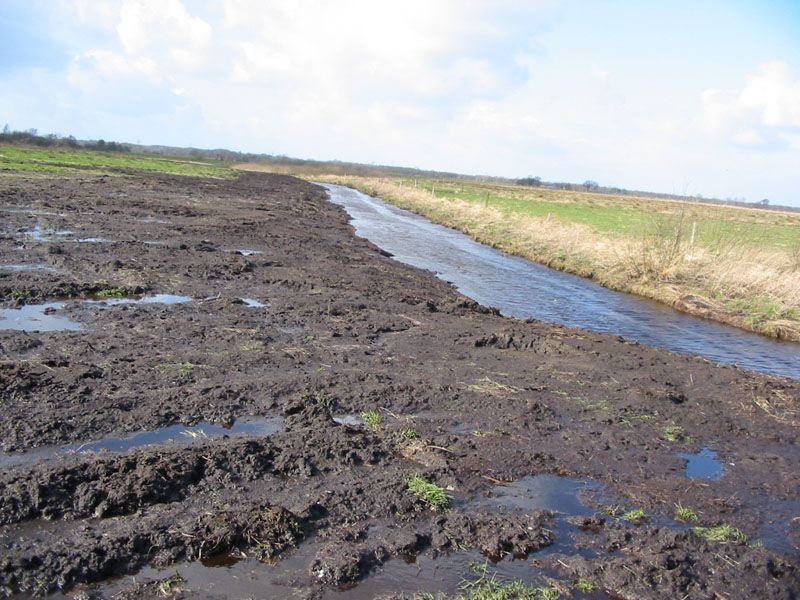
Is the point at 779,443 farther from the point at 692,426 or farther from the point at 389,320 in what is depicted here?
the point at 389,320

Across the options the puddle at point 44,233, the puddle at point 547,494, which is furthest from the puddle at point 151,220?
the puddle at point 547,494

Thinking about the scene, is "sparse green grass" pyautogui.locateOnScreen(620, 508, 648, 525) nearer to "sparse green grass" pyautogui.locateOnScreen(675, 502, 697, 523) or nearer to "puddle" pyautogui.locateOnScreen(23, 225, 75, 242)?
"sparse green grass" pyautogui.locateOnScreen(675, 502, 697, 523)

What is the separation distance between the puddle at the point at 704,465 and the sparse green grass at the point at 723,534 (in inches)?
54.0

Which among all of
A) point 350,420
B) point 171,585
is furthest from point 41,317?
point 171,585

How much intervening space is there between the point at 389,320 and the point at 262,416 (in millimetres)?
5732

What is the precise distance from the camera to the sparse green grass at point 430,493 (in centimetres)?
629

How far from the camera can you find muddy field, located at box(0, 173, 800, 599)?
5262 mm

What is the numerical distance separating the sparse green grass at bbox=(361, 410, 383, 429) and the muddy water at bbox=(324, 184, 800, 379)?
9.77 meters

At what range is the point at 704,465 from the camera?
814 centimetres

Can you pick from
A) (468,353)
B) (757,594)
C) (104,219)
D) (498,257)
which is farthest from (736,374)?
(104,219)

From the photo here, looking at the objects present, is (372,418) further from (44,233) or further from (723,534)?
(44,233)

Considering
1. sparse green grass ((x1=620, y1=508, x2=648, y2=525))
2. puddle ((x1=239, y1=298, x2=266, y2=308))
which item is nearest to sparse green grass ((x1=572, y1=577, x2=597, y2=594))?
sparse green grass ((x1=620, y1=508, x2=648, y2=525))

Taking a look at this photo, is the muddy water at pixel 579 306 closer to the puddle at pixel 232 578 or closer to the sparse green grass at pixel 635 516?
the sparse green grass at pixel 635 516

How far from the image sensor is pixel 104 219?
84.2ft
